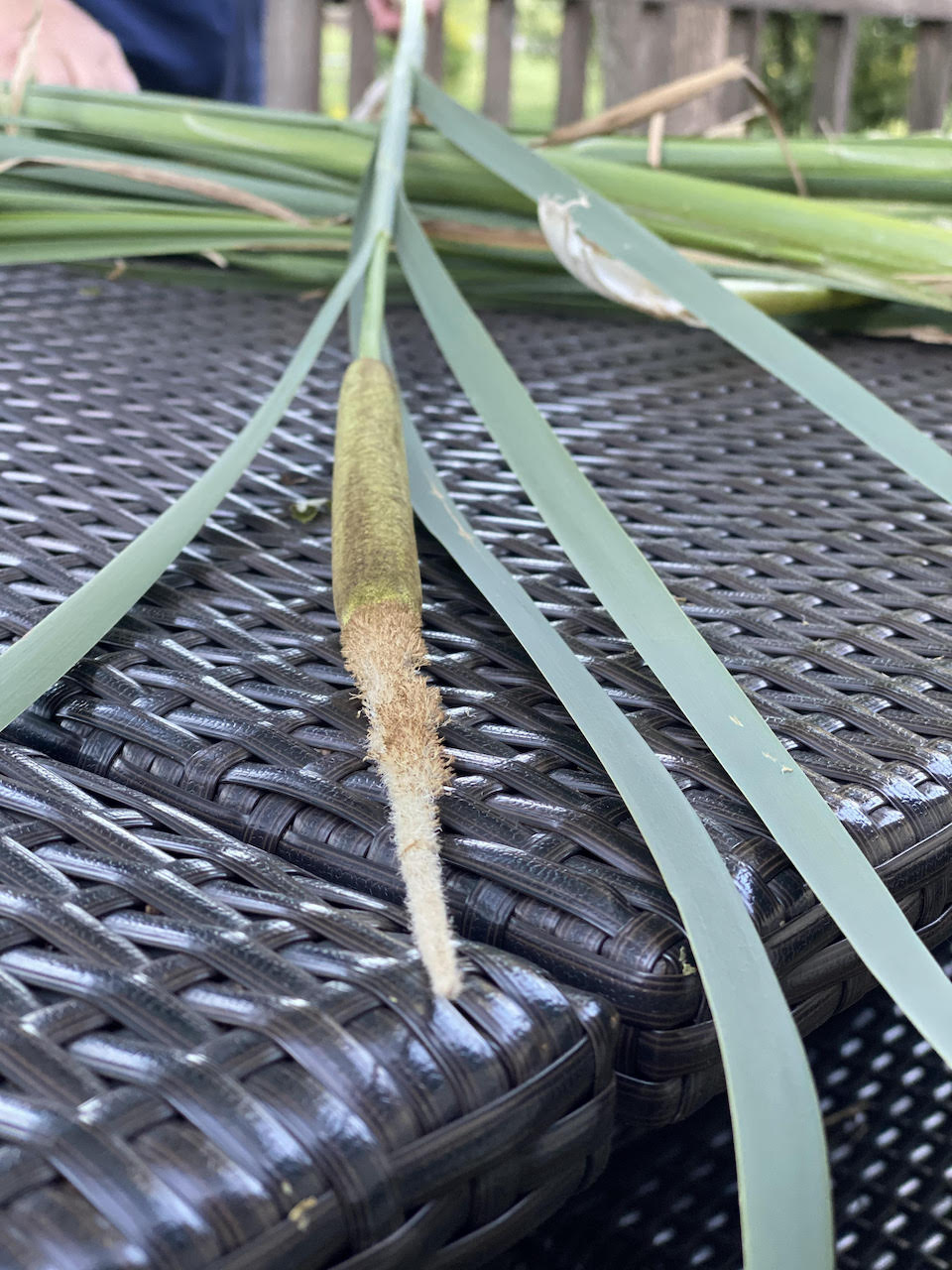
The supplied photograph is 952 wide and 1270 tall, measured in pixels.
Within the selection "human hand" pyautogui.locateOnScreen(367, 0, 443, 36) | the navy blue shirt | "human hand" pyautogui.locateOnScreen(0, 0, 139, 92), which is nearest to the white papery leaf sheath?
"human hand" pyautogui.locateOnScreen(0, 0, 139, 92)

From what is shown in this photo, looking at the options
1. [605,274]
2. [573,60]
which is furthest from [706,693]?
[573,60]

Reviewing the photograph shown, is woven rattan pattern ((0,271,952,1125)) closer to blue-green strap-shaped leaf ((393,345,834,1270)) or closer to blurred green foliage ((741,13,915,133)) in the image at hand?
blue-green strap-shaped leaf ((393,345,834,1270))

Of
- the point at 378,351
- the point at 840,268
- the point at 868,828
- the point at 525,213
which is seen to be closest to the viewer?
the point at 868,828

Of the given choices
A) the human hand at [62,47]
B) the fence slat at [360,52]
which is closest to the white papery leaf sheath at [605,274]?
the human hand at [62,47]

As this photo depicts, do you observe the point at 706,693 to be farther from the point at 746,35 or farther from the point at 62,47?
the point at 746,35

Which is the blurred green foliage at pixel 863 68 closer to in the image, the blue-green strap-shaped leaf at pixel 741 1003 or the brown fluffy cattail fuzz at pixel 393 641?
the brown fluffy cattail fuzz at pixel 393 641

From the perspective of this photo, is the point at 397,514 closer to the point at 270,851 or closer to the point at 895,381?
the point at 270,851

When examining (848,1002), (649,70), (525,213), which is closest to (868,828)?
(848,1002)
